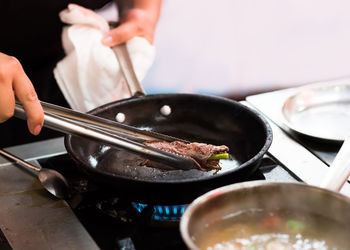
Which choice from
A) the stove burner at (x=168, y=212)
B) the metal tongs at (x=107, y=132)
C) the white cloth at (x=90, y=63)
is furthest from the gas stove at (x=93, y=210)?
the white cloth at (x=90, y=63)

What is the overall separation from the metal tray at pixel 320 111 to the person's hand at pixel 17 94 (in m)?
0.67

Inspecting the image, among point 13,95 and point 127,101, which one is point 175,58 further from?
point 13,95

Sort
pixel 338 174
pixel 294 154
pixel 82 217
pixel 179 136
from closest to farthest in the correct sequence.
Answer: pixel 338 174 → pixel 82 217 → pixel 294 154 → pixel 179 136

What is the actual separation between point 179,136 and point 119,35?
0.44 m

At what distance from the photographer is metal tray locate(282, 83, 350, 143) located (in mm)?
1337

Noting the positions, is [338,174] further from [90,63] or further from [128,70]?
[90,63]

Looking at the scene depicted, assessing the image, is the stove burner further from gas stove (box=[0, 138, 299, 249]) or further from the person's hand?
the person's hand

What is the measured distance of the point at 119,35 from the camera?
5.19 feet

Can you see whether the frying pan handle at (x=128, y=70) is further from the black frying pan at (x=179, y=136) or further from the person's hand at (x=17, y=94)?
the person's hand at (x=17, y=94)

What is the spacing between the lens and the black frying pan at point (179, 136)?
95cm

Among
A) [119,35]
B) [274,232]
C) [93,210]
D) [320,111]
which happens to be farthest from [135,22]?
[274,232]

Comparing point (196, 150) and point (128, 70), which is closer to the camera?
point (196, 150)

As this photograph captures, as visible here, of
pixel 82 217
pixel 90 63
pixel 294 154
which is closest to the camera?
pixel 82 217

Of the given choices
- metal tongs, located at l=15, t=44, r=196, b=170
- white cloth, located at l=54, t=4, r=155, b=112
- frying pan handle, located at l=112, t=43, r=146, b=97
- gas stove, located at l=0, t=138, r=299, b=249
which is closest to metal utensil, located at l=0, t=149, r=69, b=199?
gas stove, located at l=0, t=138, r=299, b=249
